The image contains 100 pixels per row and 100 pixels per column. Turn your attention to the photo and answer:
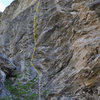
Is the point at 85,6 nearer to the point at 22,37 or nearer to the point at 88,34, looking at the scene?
the point at 88,34

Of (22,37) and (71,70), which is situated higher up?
(22,37)

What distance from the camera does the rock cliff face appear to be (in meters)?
6.05

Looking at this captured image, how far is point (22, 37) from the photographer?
34.8 feet

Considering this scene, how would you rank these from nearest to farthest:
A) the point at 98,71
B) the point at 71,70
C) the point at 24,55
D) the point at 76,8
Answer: the point at 98,71
the point at 71,70
the point at 76,8
the point at 24,55

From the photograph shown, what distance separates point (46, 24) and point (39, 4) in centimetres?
245

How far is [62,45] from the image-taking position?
8312 millimetres

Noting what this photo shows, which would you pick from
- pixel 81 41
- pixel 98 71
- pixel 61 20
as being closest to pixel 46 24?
pixel 61 20

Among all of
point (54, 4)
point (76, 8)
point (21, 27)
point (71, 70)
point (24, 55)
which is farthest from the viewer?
point (21, 27)

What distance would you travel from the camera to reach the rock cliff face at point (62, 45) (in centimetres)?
605

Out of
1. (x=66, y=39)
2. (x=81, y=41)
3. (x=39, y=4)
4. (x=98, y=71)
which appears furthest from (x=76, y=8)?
(x=98, y=71)

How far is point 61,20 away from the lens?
9.16m

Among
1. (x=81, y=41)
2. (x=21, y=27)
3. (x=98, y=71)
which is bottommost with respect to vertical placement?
(x=98, y=71)

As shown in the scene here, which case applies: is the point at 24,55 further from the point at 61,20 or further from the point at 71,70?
the point at 71,70

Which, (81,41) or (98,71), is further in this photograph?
(81,41)
